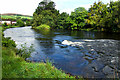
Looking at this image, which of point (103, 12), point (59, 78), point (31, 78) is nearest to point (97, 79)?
point (59, 78)

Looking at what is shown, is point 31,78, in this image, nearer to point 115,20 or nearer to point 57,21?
point 115,20

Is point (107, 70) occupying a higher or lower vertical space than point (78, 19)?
lower

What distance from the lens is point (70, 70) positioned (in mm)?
10453

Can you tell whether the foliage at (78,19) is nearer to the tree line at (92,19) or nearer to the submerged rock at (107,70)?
the tree line at (92,19)

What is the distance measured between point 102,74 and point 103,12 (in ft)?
202

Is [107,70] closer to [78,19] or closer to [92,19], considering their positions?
[92,19]

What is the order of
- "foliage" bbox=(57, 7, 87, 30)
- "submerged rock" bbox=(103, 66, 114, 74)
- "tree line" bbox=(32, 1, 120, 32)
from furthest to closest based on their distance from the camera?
"foliage" bbox=(57, 7, 87, 30), "tree line" bbox=(32, 1, 120, 32), "submerged rock" bbox=(103, 66, 114, 74)

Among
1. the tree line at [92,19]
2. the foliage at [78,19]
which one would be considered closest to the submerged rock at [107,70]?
the tree line at [92,19]

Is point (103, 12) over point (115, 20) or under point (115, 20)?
over

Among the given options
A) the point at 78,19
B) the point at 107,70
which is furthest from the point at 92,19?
the point at 107,70

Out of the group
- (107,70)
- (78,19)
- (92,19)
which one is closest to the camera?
(107,70)

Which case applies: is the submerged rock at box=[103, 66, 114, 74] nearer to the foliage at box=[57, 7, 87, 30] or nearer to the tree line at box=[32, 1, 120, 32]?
the tree line at box=[32, 1, 120, 32]

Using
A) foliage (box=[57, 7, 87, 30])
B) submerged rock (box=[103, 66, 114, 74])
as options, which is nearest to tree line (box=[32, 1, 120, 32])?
foliage (box=[57, 7, 87, 30])

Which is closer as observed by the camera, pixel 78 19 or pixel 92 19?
pixel 92 19
